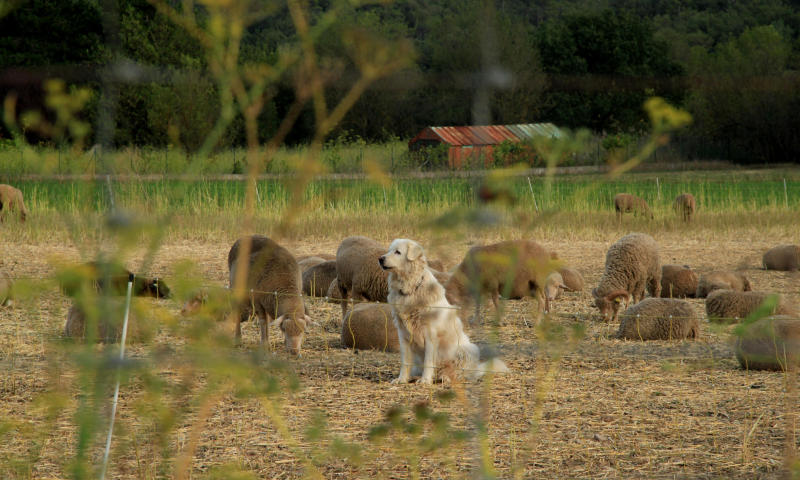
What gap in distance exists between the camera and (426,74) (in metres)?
2.89

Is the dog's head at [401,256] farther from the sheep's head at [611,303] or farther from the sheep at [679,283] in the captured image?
the sheep at [679,283]

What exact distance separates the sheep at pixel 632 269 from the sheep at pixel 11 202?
10850 mm

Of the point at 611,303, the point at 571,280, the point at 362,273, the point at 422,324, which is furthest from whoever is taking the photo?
the point at 571,280

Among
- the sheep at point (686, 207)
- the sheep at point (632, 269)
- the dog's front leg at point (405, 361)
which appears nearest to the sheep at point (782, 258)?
the sheep at point (632, 269)

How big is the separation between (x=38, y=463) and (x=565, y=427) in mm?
2821

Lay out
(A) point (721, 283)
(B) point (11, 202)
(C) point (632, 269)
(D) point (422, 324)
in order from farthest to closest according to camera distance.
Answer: (B) point (11, 202), (A) point (721, 283), (C) point (632, 269), (D) point (422, 324)

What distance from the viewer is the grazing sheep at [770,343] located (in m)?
6.02

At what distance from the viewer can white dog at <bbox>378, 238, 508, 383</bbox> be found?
19.4 feet

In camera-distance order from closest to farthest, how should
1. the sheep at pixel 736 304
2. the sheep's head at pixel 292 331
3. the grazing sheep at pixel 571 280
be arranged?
1. the sheep's head at pixel 292 331
2. the sheep at pixel 736 304
3. the grazing sheep at pixel 571 280

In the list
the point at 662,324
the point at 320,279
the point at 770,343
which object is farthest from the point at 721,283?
the point at 320,279

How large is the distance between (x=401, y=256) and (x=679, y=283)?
207 inches

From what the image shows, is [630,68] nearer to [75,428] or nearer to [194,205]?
[194,205]

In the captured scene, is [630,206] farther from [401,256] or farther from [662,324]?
[401,256]

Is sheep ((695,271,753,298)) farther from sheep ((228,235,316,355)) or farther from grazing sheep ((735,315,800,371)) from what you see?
sheep ((228,235,316,355))
